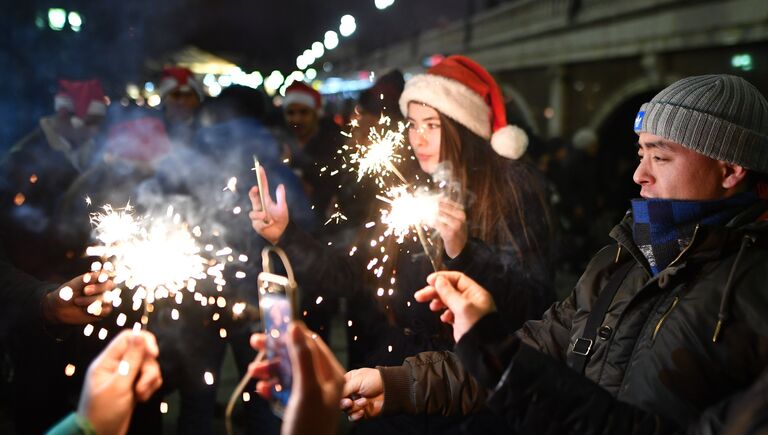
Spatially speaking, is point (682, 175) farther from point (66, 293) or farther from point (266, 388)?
point (66, 293)

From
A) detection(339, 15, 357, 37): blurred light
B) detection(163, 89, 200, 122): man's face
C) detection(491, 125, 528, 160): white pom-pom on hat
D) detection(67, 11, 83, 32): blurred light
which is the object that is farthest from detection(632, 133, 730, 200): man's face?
detection(339, 15, 357, 37): blurred light

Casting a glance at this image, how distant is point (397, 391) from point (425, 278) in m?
0.76

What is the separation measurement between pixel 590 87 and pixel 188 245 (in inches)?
647

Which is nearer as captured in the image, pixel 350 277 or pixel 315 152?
pixel 350 277

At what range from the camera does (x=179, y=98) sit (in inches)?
243

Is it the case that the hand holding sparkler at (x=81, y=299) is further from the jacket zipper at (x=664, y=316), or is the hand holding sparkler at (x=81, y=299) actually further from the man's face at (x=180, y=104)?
the man's face at (x=180, y=104)

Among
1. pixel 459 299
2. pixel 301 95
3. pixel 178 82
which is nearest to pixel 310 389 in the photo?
pixel 459 299

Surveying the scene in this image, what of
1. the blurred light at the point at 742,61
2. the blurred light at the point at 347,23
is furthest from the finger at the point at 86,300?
the blurred light at the point at 347,23

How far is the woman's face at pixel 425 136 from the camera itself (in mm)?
3459

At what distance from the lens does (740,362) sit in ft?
5.73

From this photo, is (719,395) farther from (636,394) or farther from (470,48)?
(470,48)

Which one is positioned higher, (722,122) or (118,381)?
(722,122)

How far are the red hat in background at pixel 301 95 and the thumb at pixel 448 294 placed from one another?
4508mm

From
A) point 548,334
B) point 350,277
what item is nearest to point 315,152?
point 350,277
